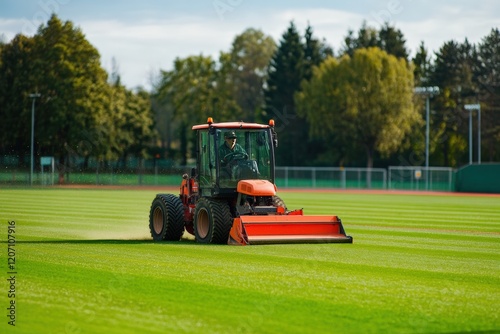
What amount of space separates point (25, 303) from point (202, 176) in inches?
370

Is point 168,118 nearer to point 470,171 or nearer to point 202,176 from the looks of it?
point 470,171

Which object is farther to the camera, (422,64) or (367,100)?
(422,64)

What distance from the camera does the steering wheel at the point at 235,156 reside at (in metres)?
19.3

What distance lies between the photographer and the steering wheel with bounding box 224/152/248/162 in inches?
761

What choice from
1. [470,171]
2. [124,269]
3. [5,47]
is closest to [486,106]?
[470,171]

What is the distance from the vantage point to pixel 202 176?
64.7 feet

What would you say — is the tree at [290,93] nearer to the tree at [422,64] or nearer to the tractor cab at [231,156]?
the tree at [422,64]

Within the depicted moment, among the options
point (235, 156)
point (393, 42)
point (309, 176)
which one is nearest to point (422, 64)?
point (393, 42)

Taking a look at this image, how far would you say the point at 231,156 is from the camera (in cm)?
1938

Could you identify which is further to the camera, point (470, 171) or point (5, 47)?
point (5, 47)

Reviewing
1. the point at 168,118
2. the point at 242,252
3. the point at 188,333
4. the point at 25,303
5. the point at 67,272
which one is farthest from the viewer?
the point at 168,118

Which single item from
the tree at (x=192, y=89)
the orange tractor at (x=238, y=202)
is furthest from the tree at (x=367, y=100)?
the orange tractor at (x=238, y=202)

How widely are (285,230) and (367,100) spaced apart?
73194mm

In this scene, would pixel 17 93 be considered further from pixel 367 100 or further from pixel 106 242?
pixel 106 242
